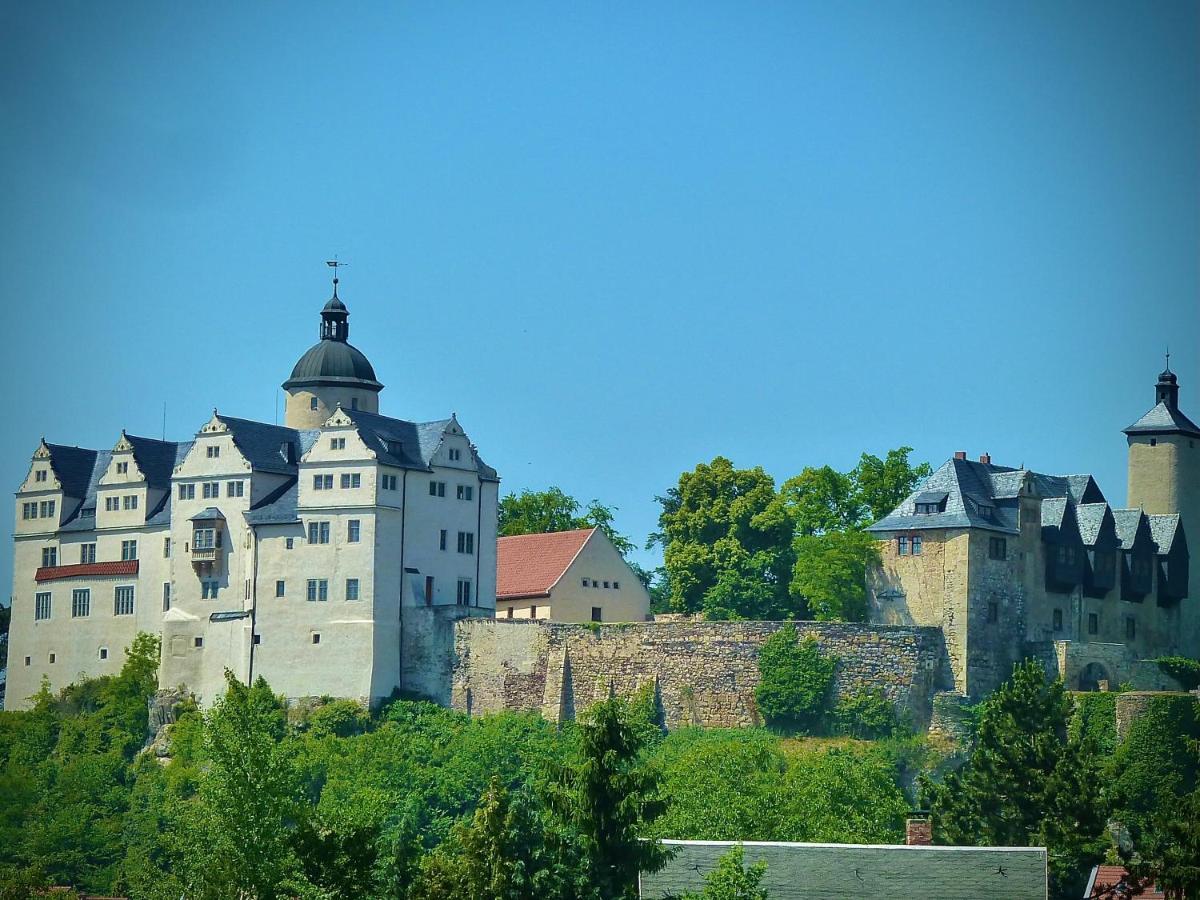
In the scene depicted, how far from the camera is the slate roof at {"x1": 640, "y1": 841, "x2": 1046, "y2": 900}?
2094 inches

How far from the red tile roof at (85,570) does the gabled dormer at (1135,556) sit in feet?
111

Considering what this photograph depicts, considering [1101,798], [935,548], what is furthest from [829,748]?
[1101,798]

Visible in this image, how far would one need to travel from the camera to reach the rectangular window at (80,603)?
94312 mm

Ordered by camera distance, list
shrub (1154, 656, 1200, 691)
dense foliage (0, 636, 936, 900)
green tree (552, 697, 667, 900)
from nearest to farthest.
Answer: green tree (552, 697, 667, 900), dense foliage (0, 636, 936, 900), shrub (1154, 656, 1200, 691)

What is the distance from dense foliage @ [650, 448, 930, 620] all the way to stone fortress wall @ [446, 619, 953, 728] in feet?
28.2

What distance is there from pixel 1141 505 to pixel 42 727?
38386 millimetres

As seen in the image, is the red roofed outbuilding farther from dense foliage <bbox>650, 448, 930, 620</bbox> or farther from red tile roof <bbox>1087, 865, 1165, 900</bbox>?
red tile roof <bbox>1087, 865, 1165, 900</bbox>

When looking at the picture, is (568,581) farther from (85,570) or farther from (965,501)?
(965,501)

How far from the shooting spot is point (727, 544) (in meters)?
96.9

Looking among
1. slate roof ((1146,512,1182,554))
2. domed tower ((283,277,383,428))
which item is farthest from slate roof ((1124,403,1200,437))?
domed tower ((283,277,383,428))

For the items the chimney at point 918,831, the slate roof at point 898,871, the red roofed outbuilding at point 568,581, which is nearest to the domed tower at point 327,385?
the red roofed outbuilding at point 568,581

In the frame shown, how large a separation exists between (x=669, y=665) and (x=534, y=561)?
14.1 meters

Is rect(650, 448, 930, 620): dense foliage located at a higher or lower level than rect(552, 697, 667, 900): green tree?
higher

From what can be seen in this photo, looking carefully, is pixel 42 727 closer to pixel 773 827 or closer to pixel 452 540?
pixel 452 540
